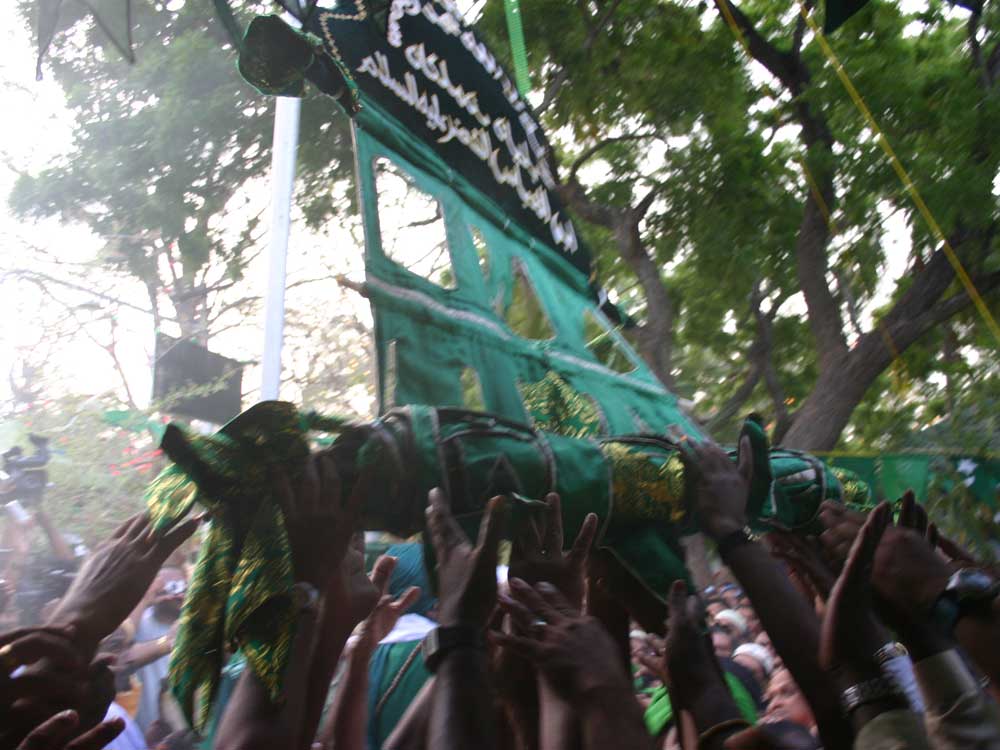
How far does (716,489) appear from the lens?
2.53m

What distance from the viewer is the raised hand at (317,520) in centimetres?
191

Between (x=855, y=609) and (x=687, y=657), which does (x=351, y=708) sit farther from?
(x=855, y=609)

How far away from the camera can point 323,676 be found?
202 cm

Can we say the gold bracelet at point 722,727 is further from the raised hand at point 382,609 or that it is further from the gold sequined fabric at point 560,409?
the gold sequined fabric at point 560,409

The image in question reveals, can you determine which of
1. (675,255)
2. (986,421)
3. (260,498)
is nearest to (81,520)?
(675,255)

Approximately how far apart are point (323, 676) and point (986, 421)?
385 inches

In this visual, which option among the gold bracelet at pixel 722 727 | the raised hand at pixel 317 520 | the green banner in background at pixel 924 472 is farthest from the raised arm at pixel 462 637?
the green banner in background at pixel 924 472

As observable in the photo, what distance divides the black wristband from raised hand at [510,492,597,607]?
1.29ft

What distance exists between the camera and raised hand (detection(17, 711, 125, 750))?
1.32 meters

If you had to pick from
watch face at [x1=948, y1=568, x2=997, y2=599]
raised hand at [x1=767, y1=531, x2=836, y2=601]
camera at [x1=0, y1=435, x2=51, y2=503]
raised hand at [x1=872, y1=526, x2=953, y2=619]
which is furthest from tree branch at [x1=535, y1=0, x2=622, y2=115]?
watch face at [x1=948, y1=568, x2=997, y2=599]

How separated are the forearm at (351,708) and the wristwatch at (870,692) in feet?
4.14

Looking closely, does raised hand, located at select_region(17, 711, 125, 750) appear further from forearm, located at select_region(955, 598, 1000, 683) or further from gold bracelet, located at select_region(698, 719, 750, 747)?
forearm, located at select_region(955, 598, 1000, 683)

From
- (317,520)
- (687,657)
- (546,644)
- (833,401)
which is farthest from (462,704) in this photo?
(833,401)

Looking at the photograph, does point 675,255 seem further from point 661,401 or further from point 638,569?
point 638,569
